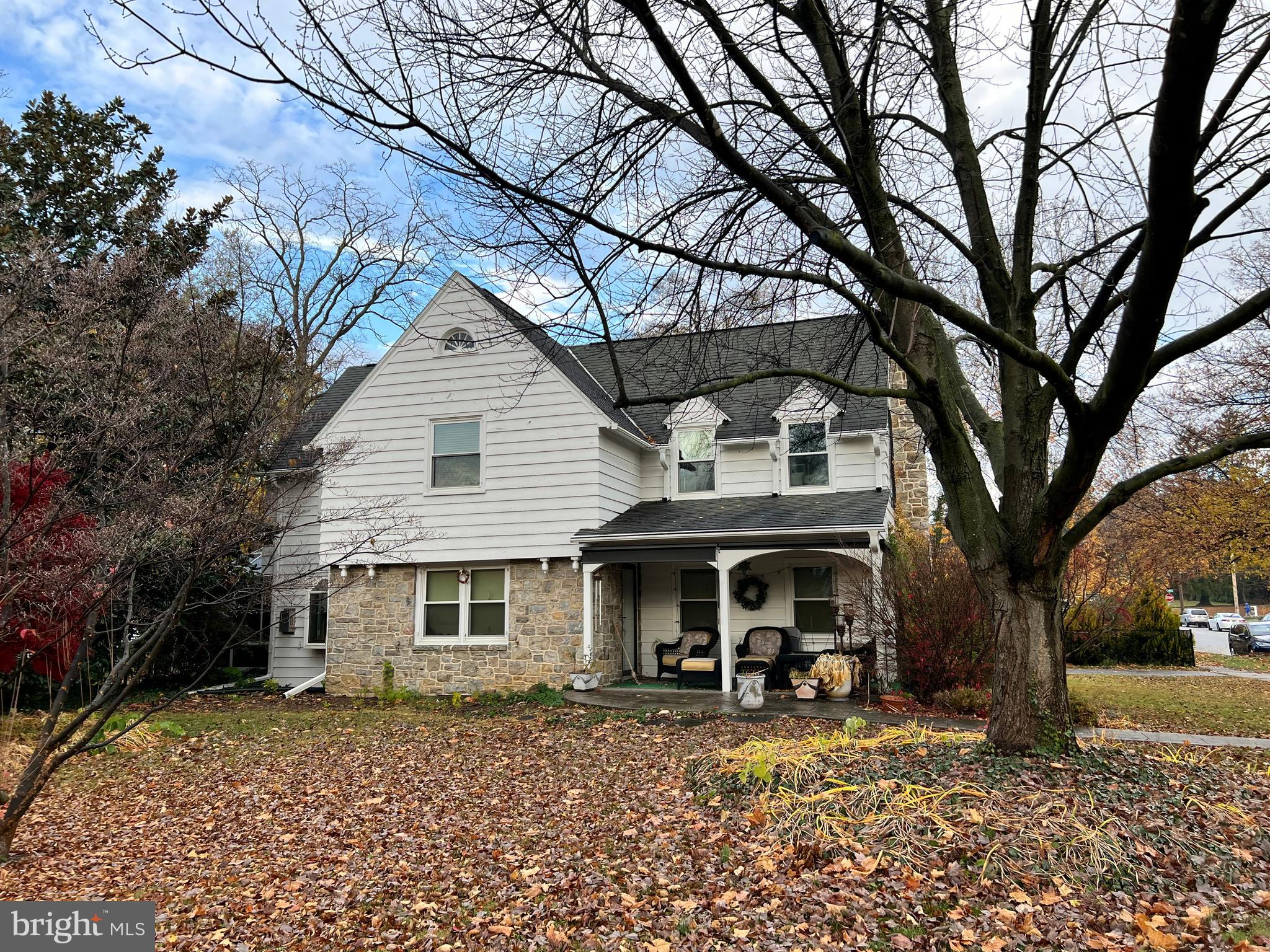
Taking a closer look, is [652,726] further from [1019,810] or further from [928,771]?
[1019,810]

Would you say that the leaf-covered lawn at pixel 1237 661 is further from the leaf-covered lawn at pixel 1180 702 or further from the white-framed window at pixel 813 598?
the white-framed window at pixel 813 598

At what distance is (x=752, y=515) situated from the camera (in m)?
13.8

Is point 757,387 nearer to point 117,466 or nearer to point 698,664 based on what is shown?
point 698,664

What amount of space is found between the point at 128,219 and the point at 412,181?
11.6 m

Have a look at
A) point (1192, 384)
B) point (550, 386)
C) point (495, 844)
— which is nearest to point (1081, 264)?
point (495, 844)

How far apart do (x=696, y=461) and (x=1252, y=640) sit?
27.2 meters

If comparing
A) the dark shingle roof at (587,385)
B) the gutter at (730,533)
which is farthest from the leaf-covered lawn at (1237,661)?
the dark shingle roof at (587,385)

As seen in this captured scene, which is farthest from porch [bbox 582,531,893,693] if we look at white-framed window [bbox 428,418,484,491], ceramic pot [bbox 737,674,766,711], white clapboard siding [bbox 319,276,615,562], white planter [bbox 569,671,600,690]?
white-framed window [bbox 428,418,484,491]

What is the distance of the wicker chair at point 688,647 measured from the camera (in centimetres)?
1441

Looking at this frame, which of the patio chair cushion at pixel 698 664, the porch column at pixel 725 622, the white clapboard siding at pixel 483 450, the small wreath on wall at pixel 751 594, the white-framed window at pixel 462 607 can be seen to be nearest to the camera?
A: the porch column at pixel 725 622

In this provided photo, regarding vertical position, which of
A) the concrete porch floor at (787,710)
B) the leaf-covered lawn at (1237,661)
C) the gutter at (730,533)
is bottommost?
the leaf-covered lawn at (1237,661)

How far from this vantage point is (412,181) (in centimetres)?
447

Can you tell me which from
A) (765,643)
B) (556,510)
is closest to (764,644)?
(765,643)

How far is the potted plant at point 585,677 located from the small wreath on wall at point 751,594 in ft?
10.2
